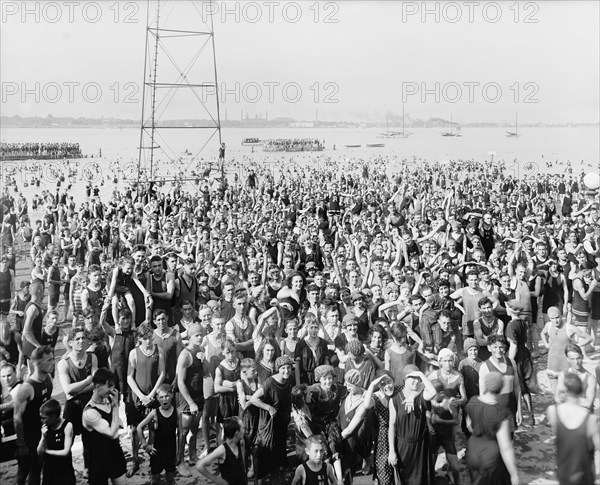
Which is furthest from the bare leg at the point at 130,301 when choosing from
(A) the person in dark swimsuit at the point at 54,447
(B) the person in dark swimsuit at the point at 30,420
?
(A) the person in dark swimsuit at the point at 54,447

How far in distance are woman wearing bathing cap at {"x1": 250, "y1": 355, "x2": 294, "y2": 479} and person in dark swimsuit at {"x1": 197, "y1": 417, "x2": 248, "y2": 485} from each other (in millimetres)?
484

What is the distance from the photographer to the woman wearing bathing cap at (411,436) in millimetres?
4590

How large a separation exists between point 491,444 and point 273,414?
1.77 metres

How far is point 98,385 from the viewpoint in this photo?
462 cm

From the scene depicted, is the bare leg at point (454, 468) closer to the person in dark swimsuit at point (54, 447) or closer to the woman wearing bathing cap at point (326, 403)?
the woman wearing bathing cap at point (326, 403)

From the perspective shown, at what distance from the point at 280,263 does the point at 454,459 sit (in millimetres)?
5575

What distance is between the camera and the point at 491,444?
429 centimetres

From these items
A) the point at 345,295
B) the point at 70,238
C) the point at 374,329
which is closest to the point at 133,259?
the point at 345,295

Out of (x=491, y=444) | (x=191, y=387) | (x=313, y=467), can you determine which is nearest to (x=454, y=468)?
(x=491, y=444)

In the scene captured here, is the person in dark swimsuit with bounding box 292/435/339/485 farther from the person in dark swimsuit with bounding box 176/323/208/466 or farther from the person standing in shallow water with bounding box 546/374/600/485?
the person standing in shallow water with bounding box 546/374/600/485

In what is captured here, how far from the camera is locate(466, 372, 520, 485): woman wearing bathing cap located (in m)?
4.22

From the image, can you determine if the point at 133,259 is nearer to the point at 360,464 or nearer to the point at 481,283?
the point at 360,464

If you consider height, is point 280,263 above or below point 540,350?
above

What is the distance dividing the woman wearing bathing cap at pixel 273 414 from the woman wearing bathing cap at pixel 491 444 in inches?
60.4
